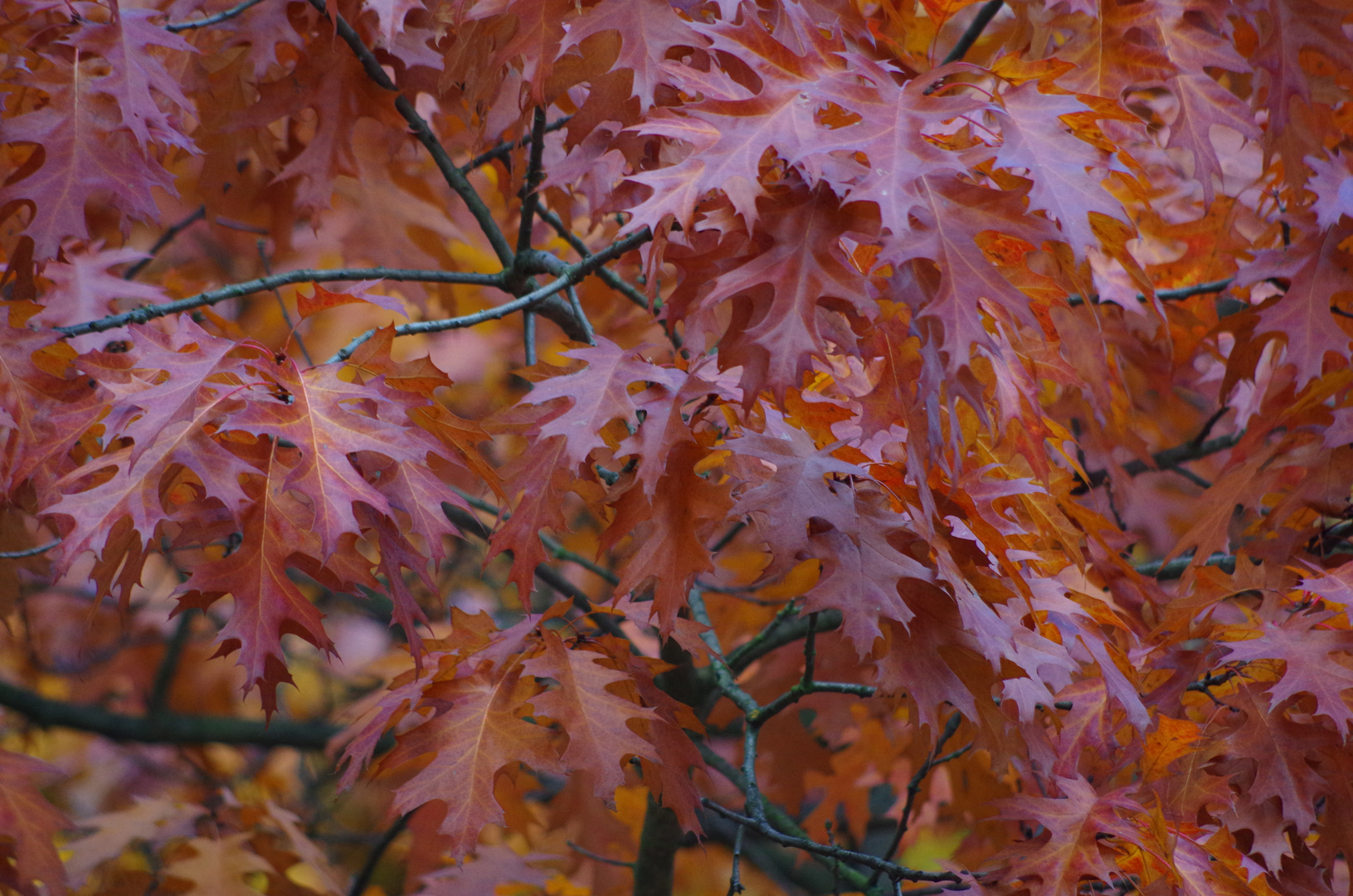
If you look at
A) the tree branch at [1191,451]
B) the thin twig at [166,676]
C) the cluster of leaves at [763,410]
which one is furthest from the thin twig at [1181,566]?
the thin twig at [166,676]

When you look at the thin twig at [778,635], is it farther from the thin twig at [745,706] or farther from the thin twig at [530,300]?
the thin twig at [530,300]

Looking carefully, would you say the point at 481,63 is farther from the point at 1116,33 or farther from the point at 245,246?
the point at 245,246

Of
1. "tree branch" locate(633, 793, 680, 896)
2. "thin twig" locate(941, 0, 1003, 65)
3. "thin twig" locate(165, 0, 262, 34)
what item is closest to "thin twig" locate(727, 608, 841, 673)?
"tree branch" locate(633, 793, 680, 896)

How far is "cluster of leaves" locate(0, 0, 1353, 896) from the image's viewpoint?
3.76 ft

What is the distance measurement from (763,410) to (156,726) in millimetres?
2284

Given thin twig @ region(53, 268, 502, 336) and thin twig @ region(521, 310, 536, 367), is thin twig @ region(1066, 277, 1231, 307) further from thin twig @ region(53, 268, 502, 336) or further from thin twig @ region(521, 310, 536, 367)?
thin twig @ region(53, 268, 502, 336)

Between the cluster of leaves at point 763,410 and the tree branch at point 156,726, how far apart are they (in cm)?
44

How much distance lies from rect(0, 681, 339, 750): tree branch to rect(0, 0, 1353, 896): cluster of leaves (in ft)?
1.45

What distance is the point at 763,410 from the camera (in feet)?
4.37

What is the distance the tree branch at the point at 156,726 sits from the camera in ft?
8.55

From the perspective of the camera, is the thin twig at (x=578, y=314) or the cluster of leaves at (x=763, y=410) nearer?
the cluster of leaves at (x=763, y=410)

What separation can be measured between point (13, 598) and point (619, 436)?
132 centimetres

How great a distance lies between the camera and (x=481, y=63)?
164cm

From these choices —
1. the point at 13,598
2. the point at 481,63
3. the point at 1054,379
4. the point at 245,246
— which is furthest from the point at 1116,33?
the point at 245,246
